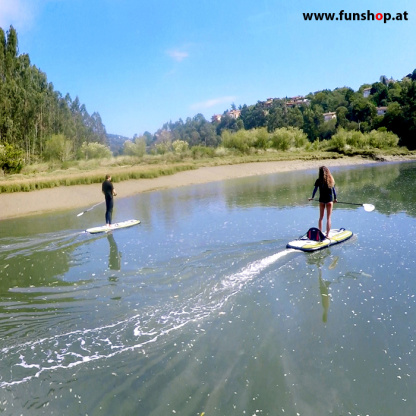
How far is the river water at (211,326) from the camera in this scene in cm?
399

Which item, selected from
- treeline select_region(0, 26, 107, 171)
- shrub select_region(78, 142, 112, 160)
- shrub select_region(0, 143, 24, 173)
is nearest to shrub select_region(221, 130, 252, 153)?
shrub select_region(78, 142, 112, 160)

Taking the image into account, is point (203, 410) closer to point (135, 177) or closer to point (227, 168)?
point (135, 177)

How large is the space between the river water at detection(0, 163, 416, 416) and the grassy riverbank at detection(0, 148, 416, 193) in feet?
45.1

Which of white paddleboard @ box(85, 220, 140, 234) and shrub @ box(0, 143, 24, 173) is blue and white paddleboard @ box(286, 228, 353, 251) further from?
shrub @ box(0, 143, 24, 173)

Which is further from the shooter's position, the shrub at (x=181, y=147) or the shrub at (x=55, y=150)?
the shrub at (x=181, y=147)

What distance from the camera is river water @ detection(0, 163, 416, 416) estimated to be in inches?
157

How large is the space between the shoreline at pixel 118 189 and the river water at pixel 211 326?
9.00 meters

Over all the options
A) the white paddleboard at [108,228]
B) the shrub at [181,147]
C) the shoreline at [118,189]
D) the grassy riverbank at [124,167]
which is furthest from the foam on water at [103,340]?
the shrub at [181,147]

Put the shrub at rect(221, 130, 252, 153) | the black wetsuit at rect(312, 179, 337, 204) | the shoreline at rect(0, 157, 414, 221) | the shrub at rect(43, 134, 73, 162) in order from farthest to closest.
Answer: the shrub at rect(221, 130, 252, 153) < the shrub at rect(43, 134, 73, 162) < the shoreline at rect(0, 157, 414, 221) < the black wetsuit at rect(312, 179, 337, 204)

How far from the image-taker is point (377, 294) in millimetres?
6258

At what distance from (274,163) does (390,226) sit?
101ft

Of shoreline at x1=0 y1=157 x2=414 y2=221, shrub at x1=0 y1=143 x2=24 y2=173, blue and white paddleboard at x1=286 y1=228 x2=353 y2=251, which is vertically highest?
shrub at x1=0 y1=143 x2=24 y2=173

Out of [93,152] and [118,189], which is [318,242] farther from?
[93,152]

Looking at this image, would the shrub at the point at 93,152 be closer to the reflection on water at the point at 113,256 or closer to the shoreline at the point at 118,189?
the shoreline at the point at 118,189
